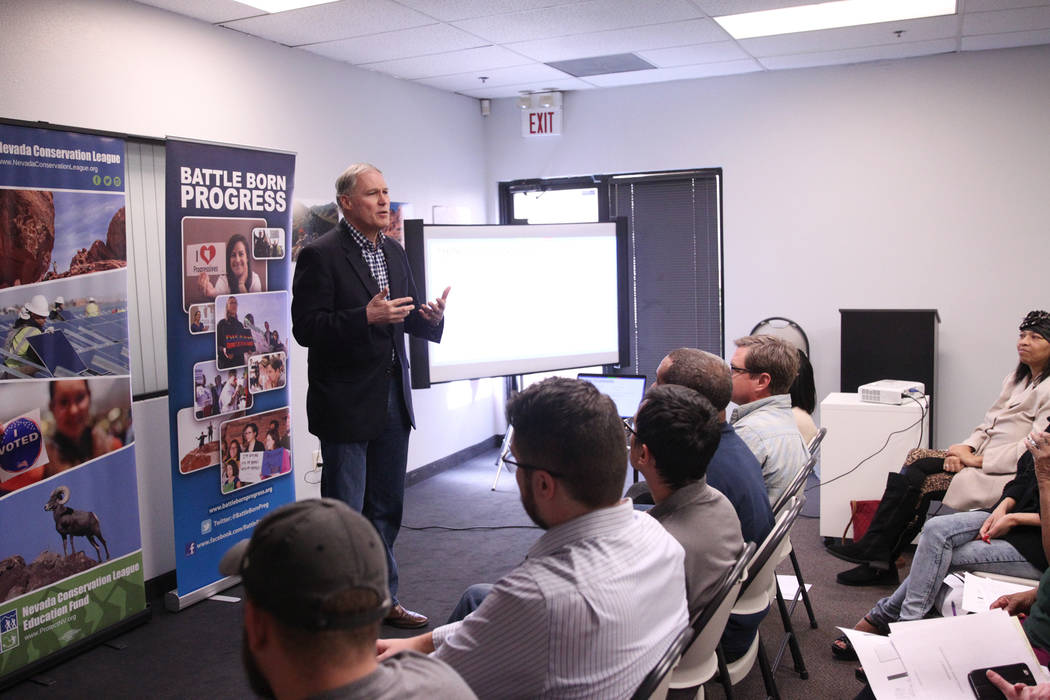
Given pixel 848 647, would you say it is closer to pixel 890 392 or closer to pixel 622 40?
pixel 890 392

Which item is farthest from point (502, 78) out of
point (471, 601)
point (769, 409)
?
point (471, 601)

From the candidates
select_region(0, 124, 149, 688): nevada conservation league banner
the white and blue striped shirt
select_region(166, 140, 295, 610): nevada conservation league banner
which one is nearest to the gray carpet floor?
select_region(0, 124, 149, 688): nevada conservation league banner

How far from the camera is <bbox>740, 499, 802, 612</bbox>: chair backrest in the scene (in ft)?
7.07

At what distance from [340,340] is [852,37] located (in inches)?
142

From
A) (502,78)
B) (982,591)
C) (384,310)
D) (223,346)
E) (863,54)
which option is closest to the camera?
(982,591)

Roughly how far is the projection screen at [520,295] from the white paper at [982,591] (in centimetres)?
290

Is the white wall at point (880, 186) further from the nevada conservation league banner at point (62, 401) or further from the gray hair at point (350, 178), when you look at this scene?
the nevada conservation league banner at point (62, 401)

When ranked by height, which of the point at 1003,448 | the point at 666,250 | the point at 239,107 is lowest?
the point at 1003,448

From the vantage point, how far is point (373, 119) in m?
5.43

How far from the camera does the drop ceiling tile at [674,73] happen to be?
5668mm

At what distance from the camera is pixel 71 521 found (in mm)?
3240

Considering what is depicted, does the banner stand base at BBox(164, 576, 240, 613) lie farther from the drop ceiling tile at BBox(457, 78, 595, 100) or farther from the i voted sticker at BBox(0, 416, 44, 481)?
the drop ceiling tile at BBox(457, 78, 595, 100)

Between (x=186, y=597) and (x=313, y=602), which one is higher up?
(x=313, y=602)

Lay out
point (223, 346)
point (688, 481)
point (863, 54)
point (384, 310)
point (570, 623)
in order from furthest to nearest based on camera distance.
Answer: point (863, 54)
point (223, 346)
point (384, 310)
point (688, 481)
point (570, 623)
